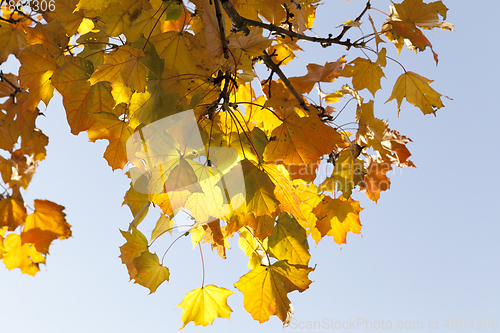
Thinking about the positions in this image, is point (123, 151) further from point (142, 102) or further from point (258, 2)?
point (258, 2)

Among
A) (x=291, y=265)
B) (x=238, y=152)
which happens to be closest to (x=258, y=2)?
(x=238, y=152)

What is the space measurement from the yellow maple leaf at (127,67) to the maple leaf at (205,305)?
2.94 ft

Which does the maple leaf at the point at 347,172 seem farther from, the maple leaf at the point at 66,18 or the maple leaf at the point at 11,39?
the maple leaf at the point at 11,39

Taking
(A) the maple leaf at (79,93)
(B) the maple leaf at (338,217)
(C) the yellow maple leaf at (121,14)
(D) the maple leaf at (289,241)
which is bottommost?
(D) the maple leaf at (289,241)

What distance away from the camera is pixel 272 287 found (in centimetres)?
125

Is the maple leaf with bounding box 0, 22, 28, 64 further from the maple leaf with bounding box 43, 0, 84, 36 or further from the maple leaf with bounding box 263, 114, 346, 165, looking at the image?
the maple leaf with bounding box 263, 114, 346, 165

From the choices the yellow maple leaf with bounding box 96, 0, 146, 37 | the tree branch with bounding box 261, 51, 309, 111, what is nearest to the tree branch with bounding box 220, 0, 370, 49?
the tree branch with bounding box 261, 51, 309, 111

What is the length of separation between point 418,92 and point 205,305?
4.35 feet

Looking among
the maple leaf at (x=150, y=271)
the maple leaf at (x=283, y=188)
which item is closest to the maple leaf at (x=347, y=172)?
the maple leaf at (x=283, y=188)

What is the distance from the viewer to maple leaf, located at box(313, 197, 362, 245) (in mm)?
1472

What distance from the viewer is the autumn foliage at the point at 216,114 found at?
3.04 feet

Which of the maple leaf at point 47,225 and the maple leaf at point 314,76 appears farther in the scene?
the maple leaf at point 314,76

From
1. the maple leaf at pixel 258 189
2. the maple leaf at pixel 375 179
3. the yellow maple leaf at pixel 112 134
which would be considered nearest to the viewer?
the maple leaf at pixel 258 189

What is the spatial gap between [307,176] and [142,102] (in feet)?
2.25
